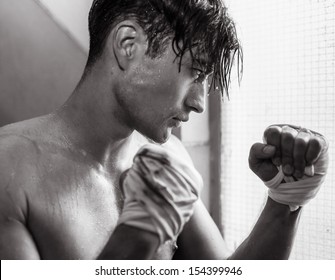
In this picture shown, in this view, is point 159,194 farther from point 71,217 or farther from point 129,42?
point 129,42

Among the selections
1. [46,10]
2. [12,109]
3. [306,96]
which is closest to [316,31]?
[306,96]

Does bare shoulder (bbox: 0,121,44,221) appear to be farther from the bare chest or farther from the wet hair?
the wet hair

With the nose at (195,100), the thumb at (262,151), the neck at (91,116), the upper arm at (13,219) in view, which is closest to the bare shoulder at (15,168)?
the upper arm at (13,219)

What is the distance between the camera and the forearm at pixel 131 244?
25.3 inches

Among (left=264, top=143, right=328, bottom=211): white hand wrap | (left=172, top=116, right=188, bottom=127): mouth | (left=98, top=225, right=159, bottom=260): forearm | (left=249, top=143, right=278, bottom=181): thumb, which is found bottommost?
(left=264, top=143, right=328, bottom=211): white hand wrap

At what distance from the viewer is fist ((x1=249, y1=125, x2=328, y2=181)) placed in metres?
0.83

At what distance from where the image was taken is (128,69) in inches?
35.5

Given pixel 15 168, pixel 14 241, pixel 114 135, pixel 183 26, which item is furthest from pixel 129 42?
pixel 14 241

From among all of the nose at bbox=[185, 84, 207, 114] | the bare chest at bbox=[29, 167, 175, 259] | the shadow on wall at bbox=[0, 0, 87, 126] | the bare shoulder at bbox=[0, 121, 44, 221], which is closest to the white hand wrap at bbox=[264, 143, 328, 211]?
the nose at bbox=[185, 84, 207, 114]

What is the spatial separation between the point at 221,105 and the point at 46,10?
654 millimetres

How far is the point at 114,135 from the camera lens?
98cm

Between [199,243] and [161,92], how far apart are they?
1.49ft

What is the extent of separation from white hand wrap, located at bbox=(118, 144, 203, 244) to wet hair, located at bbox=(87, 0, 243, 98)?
293 mm

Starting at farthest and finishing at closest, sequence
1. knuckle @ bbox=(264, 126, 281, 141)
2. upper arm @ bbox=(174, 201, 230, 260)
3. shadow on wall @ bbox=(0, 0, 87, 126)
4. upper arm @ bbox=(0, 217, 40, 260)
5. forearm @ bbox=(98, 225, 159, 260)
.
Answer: shadow on wall @ bbox=(0, 0, 87, 126) < upper arm @ bbox=(174, 201, 230, 260) < knuckle @ bbox=(264, 126, 281, 141) < upper arm @ bbox=(0, 217, 40, 260) < forearm @ bbox=(98, 225, 159, 260)
